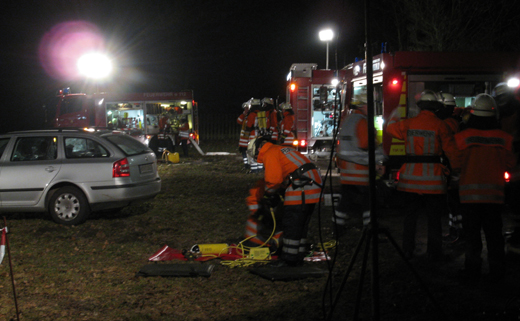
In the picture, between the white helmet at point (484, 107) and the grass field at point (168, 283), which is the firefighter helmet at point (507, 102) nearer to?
the white helmet at point (484, 107)

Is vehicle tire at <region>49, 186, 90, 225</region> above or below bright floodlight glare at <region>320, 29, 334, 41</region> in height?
below

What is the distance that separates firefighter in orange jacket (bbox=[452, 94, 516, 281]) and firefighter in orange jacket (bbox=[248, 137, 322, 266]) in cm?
157

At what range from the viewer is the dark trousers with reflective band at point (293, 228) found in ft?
17.2

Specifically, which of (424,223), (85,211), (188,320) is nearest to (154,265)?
(188,320)

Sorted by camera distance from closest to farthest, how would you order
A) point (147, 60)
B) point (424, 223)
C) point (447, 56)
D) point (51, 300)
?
point (51, 300) < point (424, 223) < point (447, 56) < point (147, 60)

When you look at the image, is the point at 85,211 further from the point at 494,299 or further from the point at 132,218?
the point at 494,299

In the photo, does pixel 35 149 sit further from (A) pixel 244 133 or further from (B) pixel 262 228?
(A) pixel 244 133

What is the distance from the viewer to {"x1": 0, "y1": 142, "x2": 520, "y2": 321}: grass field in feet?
14.0

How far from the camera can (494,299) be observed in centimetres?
436

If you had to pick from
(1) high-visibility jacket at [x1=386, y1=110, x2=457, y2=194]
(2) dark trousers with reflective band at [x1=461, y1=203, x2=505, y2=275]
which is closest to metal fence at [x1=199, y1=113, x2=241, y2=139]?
(1) high-visibility jacket at [x1=386, y1=110, x2=457, y2=194]

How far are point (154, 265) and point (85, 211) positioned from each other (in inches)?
110

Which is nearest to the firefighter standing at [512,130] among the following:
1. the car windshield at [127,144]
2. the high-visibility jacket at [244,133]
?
the car windshield at [127,144]

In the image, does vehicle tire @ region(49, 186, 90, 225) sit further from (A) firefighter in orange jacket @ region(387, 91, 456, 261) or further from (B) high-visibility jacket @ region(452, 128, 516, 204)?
(B) high-visibility jacket @ region(452, 128, 516, 204)

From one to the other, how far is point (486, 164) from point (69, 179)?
6.18 metres
